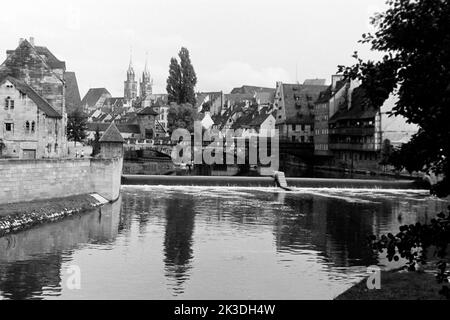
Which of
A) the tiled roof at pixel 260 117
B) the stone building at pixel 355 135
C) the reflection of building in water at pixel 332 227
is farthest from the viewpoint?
the tiled roof at pixel 260 117

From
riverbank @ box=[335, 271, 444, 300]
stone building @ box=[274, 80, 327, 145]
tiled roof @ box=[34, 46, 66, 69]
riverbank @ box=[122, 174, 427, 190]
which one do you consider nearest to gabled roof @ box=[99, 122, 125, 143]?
riverbank @ box=[122, 174, 427, 190]

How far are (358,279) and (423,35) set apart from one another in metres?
14.4

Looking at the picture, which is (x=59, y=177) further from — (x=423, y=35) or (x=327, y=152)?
(x=327, y=152)

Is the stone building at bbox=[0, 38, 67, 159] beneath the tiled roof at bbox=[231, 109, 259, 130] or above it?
beneath

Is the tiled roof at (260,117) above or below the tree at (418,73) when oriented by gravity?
above

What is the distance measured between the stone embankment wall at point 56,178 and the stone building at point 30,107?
1186cm

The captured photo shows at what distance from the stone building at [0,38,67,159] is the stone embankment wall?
11.9m

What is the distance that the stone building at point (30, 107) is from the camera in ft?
191

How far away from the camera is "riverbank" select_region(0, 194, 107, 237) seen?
32938mm

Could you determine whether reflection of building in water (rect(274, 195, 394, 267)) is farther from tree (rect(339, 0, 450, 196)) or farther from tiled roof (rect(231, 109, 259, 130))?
tiled roof (rect(231, 109, 259, 130))

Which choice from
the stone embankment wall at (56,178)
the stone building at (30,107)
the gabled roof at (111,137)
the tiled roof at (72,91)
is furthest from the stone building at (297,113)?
the stone embankment wall at (56,178)

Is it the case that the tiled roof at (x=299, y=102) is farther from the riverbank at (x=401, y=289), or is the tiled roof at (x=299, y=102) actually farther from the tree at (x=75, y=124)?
the riverbank at (x=401, y=289)

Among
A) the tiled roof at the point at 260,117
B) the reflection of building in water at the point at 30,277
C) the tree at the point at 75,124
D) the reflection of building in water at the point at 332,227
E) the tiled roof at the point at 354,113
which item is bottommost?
the reflection of building in water at the point at 30,277

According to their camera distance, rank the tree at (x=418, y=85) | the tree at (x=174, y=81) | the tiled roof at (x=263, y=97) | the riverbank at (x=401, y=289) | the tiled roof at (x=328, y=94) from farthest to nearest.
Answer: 1. the tiled roof at (x=263, y=97)
2. the tree at (x=174, y=81)
3. the tiled roof at (x=328, y=94)
4. the riverbank at (x=401, y=289)
5. the tree at (x=418, y=85)
